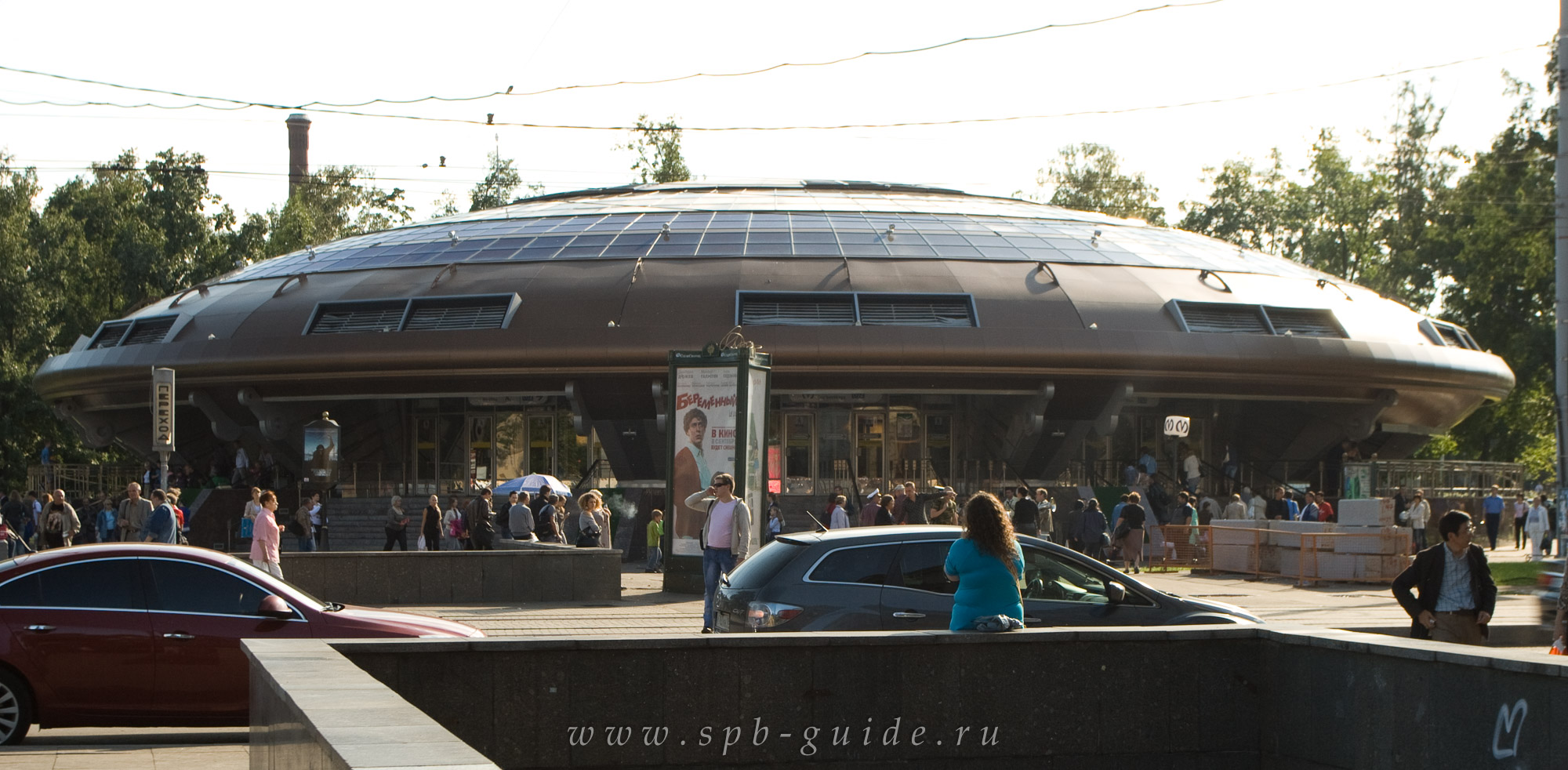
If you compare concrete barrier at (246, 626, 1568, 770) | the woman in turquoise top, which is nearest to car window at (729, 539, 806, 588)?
the woman in turquoise top

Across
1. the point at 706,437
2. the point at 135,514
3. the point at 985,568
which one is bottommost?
the point at 135,514

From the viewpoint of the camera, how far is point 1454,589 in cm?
1028

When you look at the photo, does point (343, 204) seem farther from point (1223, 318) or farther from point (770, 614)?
point (770, 614)

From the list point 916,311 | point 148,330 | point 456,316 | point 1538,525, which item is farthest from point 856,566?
point 148,330

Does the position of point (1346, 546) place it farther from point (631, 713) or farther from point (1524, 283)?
point (1524, 283)

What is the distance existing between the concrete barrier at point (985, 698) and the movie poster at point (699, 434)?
527 inches

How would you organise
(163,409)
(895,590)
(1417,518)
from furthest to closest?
(1417,518) → (163,409) → (895,590)

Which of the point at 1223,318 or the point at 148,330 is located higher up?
the point at 1223,318

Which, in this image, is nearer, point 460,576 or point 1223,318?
point 460,576

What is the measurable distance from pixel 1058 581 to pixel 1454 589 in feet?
8.62

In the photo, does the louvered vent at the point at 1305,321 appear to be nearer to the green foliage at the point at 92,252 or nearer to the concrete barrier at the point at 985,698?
the concrete barrier at the point at 985,698

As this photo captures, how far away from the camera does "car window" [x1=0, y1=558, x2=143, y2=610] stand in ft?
34.6

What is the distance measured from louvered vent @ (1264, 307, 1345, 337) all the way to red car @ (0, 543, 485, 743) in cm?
3021

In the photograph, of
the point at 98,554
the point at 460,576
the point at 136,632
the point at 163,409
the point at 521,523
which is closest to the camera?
the point at 136,632
